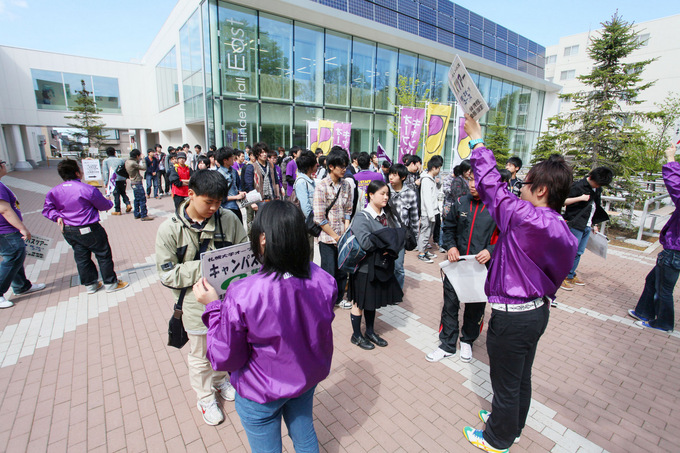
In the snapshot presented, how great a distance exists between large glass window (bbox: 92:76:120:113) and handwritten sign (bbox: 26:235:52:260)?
2698cm

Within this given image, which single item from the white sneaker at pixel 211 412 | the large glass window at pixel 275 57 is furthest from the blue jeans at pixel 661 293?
the large glass window at pixel 275 57

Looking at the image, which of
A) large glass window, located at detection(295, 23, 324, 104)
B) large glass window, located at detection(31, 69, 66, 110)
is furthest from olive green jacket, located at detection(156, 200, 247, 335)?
large glass window, located at detection(31, 69, 66, 110)

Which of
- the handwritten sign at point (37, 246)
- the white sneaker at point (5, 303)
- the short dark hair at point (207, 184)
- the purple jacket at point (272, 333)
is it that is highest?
the short dark hair at point (207, 184)

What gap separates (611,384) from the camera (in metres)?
3.32

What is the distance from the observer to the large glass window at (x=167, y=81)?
18905mm

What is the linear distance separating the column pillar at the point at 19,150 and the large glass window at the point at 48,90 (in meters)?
2.29

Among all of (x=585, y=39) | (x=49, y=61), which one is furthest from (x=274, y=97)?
(x=585, y=39)

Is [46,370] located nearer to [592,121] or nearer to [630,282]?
[630,282]

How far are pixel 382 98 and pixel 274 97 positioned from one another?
6715mm

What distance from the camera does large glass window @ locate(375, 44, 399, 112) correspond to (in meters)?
18.2

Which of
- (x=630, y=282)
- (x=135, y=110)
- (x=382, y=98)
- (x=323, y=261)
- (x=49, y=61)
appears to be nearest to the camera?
(x=323, y=261)

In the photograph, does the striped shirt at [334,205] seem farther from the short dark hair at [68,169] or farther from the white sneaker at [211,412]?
the short dark hair at [68,169]

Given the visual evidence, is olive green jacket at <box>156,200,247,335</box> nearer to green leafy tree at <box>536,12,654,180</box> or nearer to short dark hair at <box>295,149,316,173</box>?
short dark hair at <box>295,149,316,173</box>

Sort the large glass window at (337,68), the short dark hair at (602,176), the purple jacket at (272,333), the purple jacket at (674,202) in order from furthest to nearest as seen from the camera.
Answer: the large glass window at (337,68)
the short dark hair at (602,176)
the purple jacket at (674,202)
the purple jacket at (272,333)
